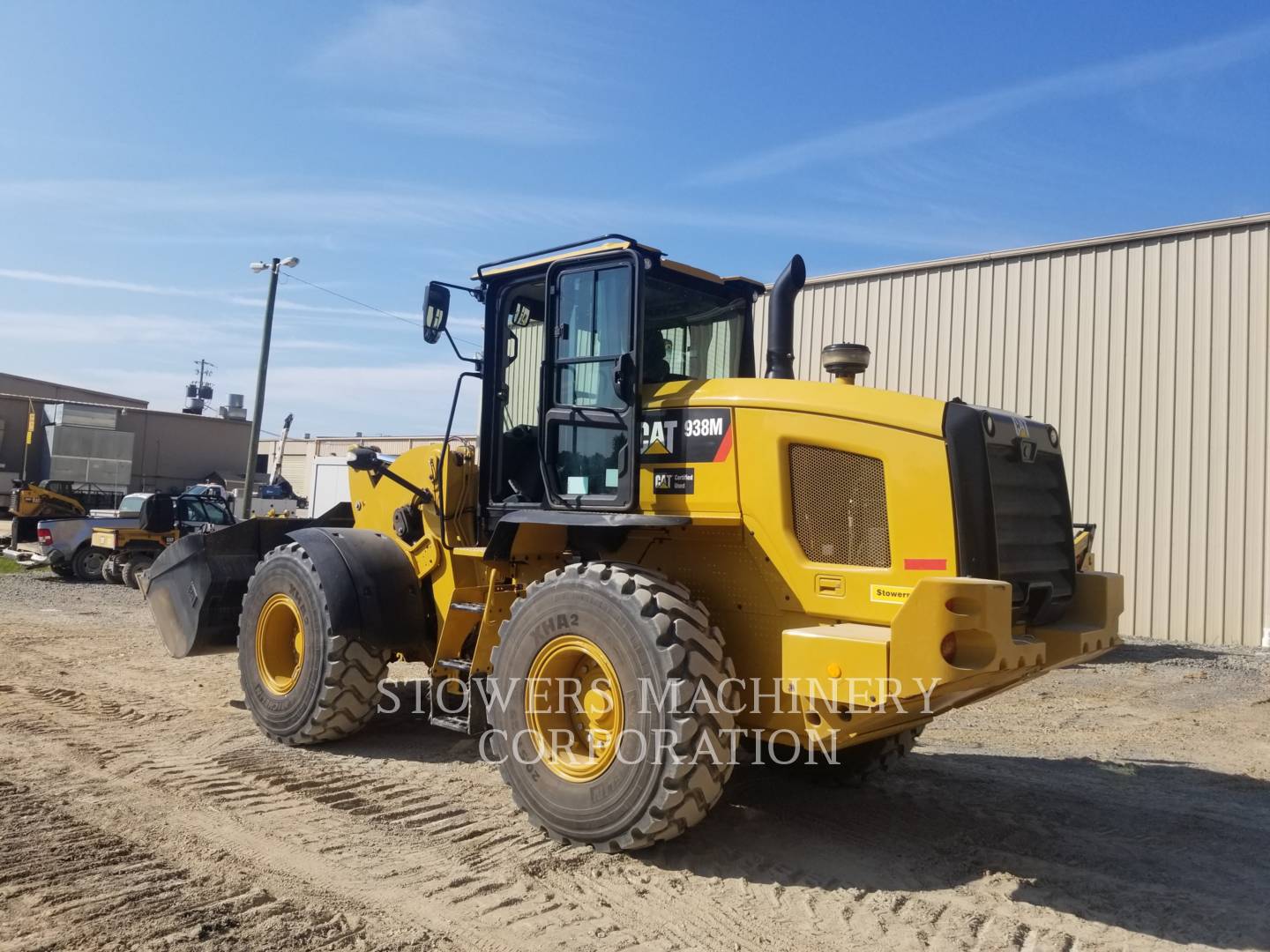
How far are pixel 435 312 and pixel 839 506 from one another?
2.84 meters

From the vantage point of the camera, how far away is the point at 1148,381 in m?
14.4

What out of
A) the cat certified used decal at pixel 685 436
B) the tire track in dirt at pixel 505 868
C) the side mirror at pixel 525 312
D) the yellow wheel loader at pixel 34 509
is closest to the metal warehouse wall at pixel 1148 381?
the side mirror at pixel 525 312

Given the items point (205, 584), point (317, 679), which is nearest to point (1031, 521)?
point (317, 679)

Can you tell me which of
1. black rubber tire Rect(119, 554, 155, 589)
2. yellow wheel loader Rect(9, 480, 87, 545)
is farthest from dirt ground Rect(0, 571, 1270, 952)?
yellow wheel loader Rect(9, 480, 87, 545)

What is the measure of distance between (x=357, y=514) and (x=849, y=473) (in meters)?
4.19

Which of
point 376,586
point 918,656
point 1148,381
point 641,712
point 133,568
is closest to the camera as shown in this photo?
point 918,656

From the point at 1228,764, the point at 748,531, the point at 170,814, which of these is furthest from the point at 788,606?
the point at 1228,764

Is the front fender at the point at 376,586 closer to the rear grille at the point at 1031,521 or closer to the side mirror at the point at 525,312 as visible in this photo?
the side mirror at the point at 525,312

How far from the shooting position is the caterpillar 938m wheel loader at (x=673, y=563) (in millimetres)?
4473

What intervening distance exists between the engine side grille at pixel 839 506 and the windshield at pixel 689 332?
4.04ft

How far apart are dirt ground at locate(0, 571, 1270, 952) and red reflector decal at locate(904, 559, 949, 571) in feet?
4.68

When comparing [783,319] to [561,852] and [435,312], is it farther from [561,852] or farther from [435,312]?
[561,852]

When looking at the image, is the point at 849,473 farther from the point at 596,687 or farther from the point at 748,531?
the point at 596,687

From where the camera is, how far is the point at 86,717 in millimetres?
7430
